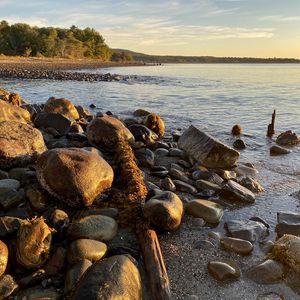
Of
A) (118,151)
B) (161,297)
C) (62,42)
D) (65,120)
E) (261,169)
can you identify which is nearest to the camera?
(161,297)

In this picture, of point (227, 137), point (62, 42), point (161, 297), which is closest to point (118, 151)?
point (161, 297)

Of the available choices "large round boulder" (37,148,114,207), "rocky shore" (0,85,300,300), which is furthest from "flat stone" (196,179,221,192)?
"large round boulder" (37,148,114,207)

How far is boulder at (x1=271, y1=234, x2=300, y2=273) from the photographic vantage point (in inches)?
166

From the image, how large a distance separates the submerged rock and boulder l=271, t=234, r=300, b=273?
270 centimetres

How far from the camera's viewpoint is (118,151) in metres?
7.41

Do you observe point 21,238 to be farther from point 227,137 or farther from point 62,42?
point 62,42

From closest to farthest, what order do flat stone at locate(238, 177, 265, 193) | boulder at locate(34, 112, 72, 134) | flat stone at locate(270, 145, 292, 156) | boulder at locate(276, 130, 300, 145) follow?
1. flat stone at locate(238, 177, 265, 193)
2. boulder at locate(34, 112, 72, 134)
3. flat stone at locate(270, 145, 292, 156)
4. boulder at locate(276, 130, 300, 145)

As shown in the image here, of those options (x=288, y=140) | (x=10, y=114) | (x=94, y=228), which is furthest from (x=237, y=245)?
(x=288, y=140)

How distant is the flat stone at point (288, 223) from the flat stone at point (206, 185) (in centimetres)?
126

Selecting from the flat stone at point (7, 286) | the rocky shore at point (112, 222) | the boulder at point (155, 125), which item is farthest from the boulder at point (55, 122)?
the flat stone at point (7, 286)

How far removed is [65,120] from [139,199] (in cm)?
475

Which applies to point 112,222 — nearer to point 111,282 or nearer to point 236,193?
point 111,282

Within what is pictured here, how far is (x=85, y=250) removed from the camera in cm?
403

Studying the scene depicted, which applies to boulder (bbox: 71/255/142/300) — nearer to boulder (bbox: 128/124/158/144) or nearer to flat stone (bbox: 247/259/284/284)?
flat stone (bbox: 247/259/284/284)
